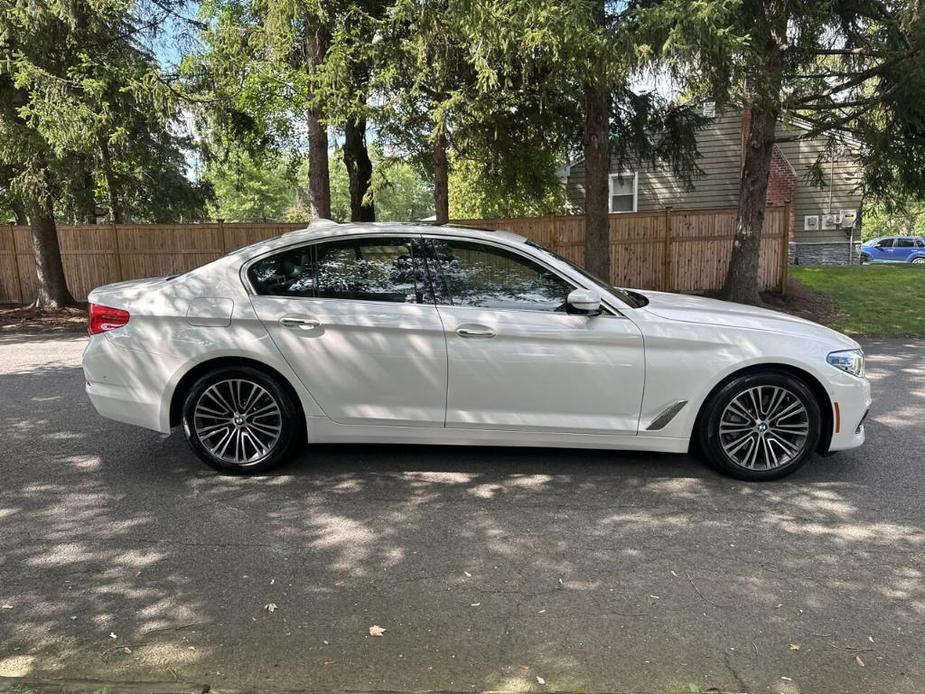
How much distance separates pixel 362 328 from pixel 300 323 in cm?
41

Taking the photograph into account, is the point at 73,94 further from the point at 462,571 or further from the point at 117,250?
the point at 462,571

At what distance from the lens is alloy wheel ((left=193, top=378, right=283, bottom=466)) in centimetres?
463

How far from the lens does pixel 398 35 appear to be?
37.0ft

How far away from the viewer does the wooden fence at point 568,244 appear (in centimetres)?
1476

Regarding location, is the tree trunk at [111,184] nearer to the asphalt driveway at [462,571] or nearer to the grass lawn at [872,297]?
the asphalt driveway at [462,571]

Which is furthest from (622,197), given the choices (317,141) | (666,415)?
(666,415)

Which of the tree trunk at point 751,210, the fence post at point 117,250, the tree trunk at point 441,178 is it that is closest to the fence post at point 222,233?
the fence post at point 117,250

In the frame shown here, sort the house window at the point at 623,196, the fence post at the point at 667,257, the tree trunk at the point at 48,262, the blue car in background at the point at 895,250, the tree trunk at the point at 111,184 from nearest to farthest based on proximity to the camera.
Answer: the tree trunk at the point at 111,184 < the tree trunk at the point at 48,262 < the fence post at the point at 667,257 < the house window at the point at 623,196 < the blue car in background at the point at 895,250

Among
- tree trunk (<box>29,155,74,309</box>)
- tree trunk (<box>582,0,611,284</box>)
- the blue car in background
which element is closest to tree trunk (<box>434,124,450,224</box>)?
tree trunk (<box>582,0,611,284</box>)

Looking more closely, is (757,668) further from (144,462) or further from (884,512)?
(144,462)

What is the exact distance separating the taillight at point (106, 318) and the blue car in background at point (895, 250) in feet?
103

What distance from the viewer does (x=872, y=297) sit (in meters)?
14.1

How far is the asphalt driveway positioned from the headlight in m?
0.75

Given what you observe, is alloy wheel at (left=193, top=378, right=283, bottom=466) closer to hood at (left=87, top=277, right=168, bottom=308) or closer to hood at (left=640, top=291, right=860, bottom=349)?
hood at (left=87, top=277, right=168, bottom=308)
